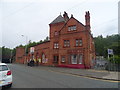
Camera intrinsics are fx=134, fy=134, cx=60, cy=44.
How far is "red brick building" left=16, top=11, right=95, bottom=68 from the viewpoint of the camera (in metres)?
26.3

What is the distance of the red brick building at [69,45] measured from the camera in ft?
86.2

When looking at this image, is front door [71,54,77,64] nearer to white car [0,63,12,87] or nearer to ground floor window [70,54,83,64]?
ground floor window [70,54,83,64]

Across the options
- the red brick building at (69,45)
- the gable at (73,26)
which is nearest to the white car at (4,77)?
the red brick building at (69,45)

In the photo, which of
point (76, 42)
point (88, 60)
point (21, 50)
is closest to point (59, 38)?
point (76, 42)

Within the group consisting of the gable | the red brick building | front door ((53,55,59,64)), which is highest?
the gable

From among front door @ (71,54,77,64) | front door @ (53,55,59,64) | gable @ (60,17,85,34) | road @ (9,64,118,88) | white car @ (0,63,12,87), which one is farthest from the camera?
front door @ (53,55,59,64)

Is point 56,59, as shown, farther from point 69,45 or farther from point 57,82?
point 57,82

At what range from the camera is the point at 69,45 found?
93.9 feet

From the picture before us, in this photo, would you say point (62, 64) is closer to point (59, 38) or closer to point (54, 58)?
point (54, 58)

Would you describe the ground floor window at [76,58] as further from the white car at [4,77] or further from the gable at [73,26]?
the white car at [4,77]

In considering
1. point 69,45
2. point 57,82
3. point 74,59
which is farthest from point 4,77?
point 69,45

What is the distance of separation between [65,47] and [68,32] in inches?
132

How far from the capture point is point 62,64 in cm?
2898

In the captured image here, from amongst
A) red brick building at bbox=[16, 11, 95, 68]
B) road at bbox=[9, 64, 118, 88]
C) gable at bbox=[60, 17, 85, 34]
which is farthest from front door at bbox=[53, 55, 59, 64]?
road at bbox=[9, 64, 118, 88]
